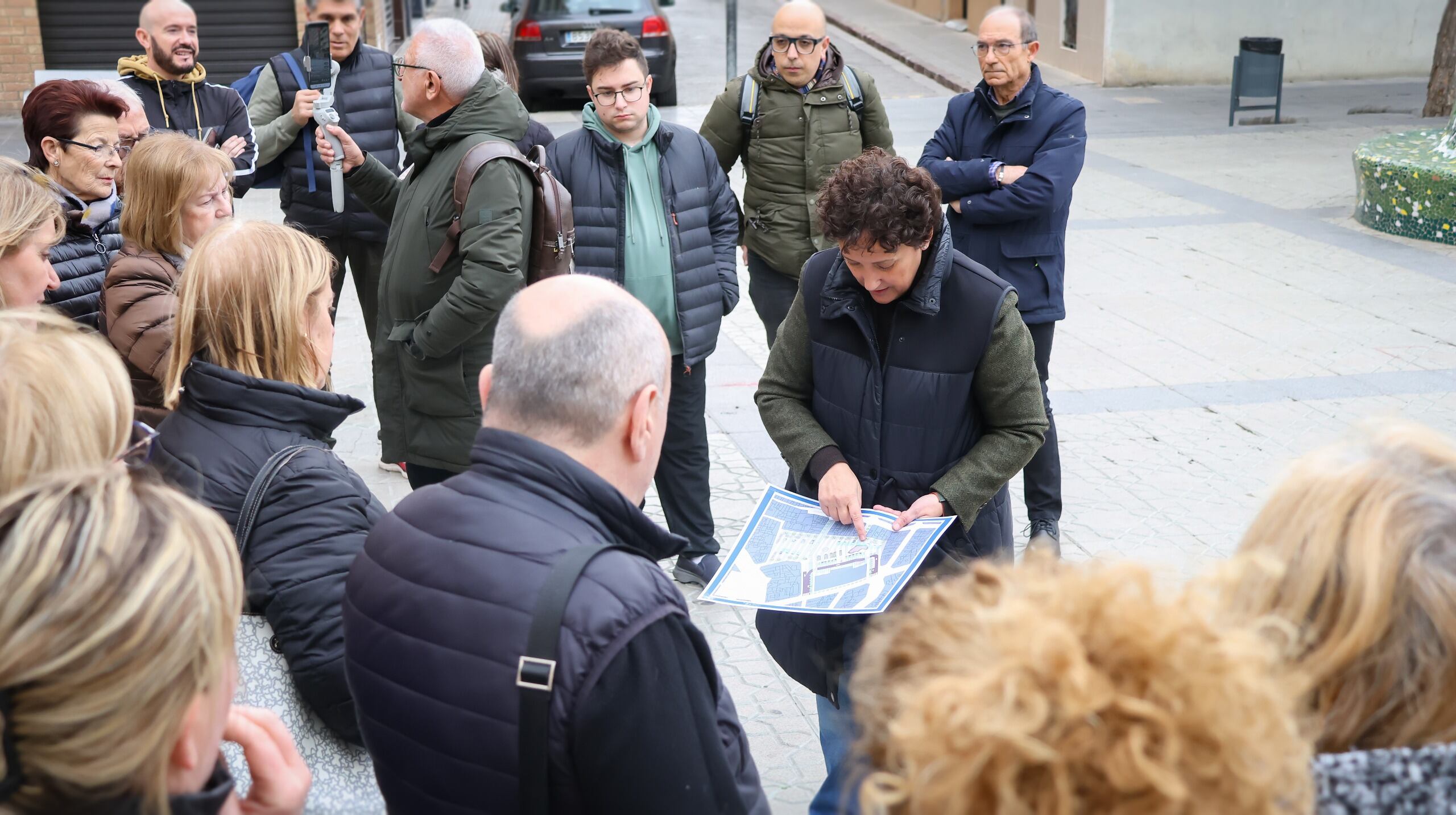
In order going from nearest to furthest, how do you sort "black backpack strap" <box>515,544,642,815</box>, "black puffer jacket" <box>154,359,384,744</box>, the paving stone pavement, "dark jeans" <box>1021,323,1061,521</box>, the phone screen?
"black backpack strap" <box>515,544,642,815</box> → "black puffer jacket" <box>154,359,384,744</box> → "dark jeans" <box>1021,323,1061,521</box> → the paving stone pavement → the phone screen

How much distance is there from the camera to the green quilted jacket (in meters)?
5.53

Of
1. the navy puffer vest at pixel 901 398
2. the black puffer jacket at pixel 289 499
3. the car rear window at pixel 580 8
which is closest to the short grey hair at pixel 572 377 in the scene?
the black puffer jacket at pixel 289 499

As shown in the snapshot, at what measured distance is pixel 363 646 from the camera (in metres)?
2.04

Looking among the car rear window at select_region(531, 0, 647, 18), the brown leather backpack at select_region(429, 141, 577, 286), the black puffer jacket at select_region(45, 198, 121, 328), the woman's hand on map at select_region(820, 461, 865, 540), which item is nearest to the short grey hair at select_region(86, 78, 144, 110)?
the black puffer jacket at select_region(45, 198, 121, 328)

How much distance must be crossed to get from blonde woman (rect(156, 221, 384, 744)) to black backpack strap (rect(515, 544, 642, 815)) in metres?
→ 0.67

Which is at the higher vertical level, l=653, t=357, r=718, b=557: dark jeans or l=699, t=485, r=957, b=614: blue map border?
l=699, t=485, r=957, b=614: blue map border

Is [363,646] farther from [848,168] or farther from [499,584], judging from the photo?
[848,168]

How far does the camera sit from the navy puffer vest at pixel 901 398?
3201mm

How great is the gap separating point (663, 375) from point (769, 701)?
228cm

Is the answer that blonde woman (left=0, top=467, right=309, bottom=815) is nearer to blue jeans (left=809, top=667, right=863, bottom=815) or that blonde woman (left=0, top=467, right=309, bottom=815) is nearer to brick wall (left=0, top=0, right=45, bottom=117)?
blue jeans (left=809, top=667, right=863, bottom=815)

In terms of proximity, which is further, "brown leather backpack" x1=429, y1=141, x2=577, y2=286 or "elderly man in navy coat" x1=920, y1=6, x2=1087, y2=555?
"elderly man in navy coat" x1=920, y1=6, x2=1087, y2=555

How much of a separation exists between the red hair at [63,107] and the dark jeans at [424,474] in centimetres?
159

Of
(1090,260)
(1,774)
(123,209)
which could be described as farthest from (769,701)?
(1090,260)

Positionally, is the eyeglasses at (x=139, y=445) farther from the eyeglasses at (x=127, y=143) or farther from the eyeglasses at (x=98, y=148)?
the eyeglasses at (x=127, y=143)
